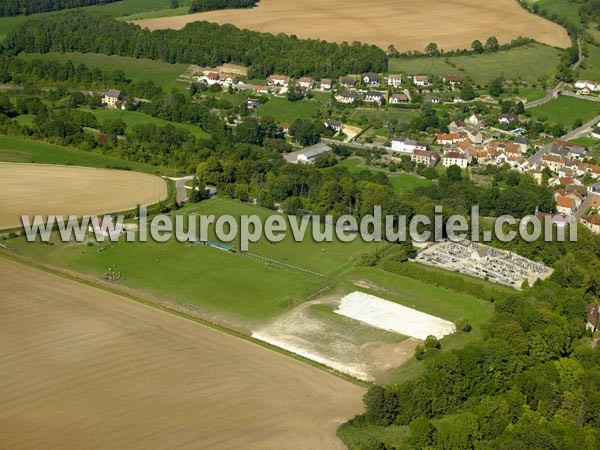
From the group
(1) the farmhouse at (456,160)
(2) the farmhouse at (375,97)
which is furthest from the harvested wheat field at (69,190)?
(2) the farmhouse at (375,97)

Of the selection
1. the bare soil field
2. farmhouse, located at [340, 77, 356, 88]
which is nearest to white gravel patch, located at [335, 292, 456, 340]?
the bare soil field

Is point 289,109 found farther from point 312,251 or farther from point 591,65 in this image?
point 591,65

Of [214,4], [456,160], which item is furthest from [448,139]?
[214,4]

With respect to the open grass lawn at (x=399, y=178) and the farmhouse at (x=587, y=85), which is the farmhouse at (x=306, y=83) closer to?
the open grass lawn at (x=399, y=178)

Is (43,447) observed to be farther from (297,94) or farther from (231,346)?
(297,94)

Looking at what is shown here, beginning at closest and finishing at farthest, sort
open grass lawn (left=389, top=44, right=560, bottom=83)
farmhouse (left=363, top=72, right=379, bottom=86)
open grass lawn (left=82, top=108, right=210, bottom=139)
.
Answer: open grass lawn (left=82, top=108, right=210, bottom=139), farmhouse (left=363, top=72, right=379, bottom=86), open grass lawn (left=389, top=44, right=560, bottom=83)

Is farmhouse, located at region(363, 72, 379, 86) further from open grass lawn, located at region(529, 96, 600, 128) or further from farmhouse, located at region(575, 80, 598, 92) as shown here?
farmhouse, located at region(575, 80, 598, 92)
